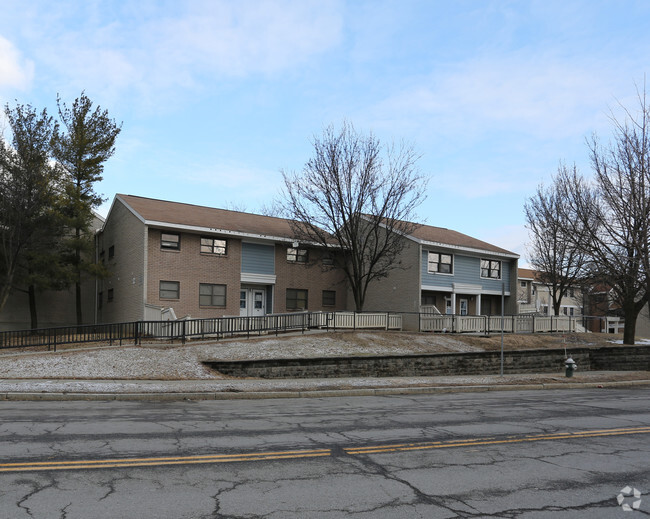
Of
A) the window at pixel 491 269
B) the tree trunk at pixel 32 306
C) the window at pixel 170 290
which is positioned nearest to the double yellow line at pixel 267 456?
the window at pixel 170 290

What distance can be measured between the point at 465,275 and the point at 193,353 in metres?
22.2

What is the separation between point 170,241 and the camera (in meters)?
29.3

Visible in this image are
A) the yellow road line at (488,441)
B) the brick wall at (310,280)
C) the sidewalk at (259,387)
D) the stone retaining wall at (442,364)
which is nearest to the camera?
the yellow road line at (488,441)

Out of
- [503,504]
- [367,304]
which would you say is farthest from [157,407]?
[367,304]

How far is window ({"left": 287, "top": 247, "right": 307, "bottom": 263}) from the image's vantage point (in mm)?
34094

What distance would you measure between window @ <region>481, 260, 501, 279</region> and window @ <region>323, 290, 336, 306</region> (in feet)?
34.1

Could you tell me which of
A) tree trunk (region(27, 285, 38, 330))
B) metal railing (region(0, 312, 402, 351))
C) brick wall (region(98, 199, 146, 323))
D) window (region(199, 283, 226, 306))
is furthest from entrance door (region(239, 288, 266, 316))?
tree trunk (region(27, 285, 38, 330))

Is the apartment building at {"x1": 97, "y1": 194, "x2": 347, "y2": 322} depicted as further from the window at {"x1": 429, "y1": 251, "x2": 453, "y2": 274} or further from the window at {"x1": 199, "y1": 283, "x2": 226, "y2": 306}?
the window at {"x1": 429, "y1": 251, "x2": 453, "y2": 274}

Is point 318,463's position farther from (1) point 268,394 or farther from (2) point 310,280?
→ (2) point 310,280

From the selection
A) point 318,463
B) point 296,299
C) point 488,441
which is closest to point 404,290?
point 296,299

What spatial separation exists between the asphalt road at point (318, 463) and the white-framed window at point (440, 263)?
75.6 feet

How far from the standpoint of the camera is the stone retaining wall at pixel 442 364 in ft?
61.5

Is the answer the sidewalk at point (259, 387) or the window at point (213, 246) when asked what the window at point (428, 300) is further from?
the sidewalk at point (259, 387)

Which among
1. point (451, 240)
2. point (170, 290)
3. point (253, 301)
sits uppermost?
point (451, 240)
